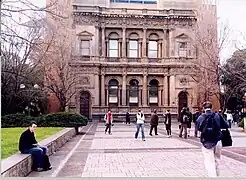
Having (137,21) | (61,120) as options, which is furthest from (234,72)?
(137,21)

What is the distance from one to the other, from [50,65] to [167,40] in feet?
55.2

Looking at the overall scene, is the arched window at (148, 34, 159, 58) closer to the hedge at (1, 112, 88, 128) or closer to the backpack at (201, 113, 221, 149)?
the hedge at (1, 112, 88, 128)

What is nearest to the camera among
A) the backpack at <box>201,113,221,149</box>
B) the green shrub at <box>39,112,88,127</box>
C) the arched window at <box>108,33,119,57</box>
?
the backpack at <box>201,113,221,149</box>

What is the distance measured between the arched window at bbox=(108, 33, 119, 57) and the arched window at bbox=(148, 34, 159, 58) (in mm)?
3524

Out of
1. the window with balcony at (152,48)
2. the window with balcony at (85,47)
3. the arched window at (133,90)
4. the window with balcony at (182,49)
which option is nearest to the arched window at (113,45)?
the window with balcony at (85,47)

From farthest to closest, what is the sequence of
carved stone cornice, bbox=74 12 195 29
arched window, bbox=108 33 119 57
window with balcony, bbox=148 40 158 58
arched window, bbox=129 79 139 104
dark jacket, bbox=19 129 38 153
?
window with balcony, bbox=148 40 158 58 → arched window, bbox=108 33 119 57 → arched window, bbox=129 79 139 104 → carved stone cornice, bbox=74 12 195 29 → dark jacket, bbox=19 129 38 153

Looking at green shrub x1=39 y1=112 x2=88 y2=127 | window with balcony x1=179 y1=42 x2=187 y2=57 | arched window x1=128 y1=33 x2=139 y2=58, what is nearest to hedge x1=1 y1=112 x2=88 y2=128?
green shrub x1=39 y1=112 x2=88 y2=127

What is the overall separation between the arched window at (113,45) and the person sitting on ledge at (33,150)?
35.9 metres

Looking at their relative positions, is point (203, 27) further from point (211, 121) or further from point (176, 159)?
point (211, 121)

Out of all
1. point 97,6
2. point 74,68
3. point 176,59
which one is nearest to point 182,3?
point 176,59

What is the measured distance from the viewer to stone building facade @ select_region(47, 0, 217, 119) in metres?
43.3

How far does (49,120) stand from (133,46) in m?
24.8

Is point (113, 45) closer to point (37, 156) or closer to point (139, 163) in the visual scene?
point (139, 163)

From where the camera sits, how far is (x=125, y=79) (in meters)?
44.7
